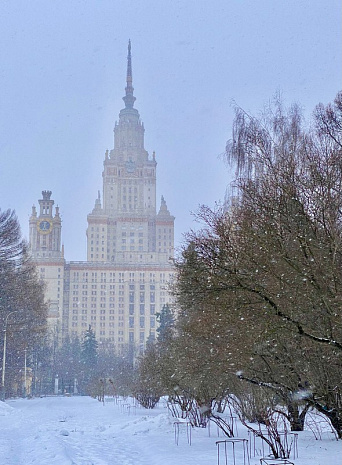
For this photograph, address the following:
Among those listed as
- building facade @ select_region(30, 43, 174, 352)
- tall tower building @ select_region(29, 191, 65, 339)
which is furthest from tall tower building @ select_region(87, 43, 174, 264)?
tall tower building @ select_region(29, 191, 65, 339)

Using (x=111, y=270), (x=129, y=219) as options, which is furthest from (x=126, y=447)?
(x=129, y=219)

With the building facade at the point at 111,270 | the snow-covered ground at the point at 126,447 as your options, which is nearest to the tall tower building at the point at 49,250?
the building facade at the point at 111,270

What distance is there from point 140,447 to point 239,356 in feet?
12.6

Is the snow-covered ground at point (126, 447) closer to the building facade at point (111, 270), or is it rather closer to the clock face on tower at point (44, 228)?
the building facade at point (111, 270)

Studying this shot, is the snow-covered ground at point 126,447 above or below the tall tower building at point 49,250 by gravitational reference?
below

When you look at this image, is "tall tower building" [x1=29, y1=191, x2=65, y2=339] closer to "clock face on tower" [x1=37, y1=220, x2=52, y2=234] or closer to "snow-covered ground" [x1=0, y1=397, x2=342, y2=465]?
"clock face on tower" [x1=37, y1=220, x2=52, y2=234]

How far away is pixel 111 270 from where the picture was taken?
16550cm

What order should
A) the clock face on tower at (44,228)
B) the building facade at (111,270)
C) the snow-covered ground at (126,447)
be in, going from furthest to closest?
the clock face on tower at (44,228) < the building facade at (111,270) < the snow-covered ground at (126,447)

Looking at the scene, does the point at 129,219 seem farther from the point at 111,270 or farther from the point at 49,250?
the point at 49,250

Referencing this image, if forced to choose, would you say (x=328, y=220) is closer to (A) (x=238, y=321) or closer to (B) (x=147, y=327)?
(A) (x=238, y=321)

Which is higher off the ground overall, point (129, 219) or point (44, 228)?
point (129, 219)

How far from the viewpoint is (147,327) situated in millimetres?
161750

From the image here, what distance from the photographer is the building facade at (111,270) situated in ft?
531

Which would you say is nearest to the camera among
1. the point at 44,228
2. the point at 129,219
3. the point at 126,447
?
the point at 126,447
